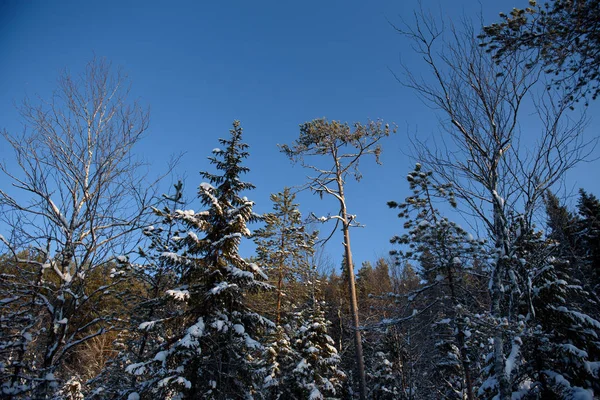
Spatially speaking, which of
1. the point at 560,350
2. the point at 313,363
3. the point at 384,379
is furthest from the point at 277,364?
the point at 384,379

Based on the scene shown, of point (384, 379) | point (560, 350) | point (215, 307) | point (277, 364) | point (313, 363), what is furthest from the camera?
point (384, 379)

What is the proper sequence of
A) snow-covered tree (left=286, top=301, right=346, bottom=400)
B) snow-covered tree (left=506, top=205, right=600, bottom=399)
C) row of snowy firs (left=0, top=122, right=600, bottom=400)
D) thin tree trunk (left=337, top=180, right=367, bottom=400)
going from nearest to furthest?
row of snowy firs (left=0, top=122, right=600, bottom=400) → snow-covered tree (left=506, top=205, right=600, bottom=399) → thin tree trunk (left=337, top=180, right=367, bottom=400) → snow-covered tree (left=286, top=301, right=346, bottom=400)

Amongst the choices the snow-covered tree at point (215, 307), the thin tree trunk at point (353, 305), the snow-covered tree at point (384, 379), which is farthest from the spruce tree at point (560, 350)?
the snow-covered tree at point (384, 379)

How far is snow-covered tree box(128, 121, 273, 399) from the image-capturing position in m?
8.18

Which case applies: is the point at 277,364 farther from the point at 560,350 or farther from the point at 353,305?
the point at 560,350

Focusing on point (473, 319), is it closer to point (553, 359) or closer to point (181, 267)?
point (553, 359)

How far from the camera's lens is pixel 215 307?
948 centimetres

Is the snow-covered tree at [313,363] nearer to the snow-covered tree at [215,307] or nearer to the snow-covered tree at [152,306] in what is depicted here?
the snow-covered tree at [215,307]

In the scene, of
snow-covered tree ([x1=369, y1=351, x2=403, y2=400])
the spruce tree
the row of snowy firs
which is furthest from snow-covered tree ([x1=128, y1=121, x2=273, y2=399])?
snow-covered tree ([x1=369, y1=351, x2=403, y2=400])

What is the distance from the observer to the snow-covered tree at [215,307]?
8.18 metres

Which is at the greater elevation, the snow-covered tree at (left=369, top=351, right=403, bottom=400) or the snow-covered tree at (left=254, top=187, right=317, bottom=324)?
the snow-covered tree at (left=254, top=187, right=317, bottom=324)

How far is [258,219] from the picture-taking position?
1136 centimetres

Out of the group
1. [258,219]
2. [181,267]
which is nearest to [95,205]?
[181,267]

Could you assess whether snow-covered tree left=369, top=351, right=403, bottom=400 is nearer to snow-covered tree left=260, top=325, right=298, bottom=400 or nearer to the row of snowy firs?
the row of snowy firs
